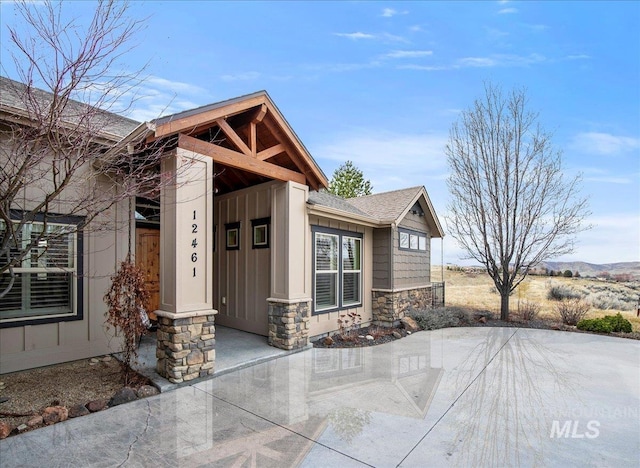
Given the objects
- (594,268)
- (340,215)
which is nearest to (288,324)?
(340,215)

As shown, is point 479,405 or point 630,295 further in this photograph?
point 630,295

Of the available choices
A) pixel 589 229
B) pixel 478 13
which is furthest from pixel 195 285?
pixel 589 229

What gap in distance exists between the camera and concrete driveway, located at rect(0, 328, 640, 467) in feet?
9.89

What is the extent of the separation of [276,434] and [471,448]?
1.92 m

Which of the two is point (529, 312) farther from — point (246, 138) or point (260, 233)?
point (246, 138)

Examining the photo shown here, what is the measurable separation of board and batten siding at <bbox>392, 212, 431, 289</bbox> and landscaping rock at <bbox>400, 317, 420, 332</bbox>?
962mm

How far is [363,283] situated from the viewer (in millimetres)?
9445

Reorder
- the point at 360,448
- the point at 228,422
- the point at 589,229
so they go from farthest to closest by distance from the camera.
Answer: the point at 589,229 → the point at 228,422 → the point at 360,448

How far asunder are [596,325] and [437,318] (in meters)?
4.36

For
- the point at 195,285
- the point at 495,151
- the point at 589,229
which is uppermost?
the point at 495,151

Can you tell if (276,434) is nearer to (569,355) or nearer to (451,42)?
(569,355)

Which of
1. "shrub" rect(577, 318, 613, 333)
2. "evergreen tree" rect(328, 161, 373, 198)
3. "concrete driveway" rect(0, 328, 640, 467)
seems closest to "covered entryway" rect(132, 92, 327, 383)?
"concrete driveway" rect(0, 328, 640, 467)

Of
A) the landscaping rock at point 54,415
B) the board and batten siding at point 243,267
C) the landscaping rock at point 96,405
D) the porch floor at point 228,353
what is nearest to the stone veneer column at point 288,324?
the porch floor at point 228,353

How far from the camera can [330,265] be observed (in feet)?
27.1
